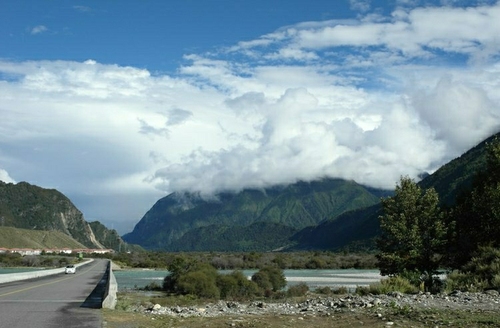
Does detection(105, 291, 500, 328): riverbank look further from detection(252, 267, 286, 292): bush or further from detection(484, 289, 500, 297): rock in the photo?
detection(252, 267, 286, 292): bush

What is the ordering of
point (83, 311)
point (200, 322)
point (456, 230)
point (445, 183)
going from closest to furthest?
point (200, 322), point (83, 311), point (456, 230), point (445, 183)

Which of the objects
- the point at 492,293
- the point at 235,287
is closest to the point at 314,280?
the point at 235,287

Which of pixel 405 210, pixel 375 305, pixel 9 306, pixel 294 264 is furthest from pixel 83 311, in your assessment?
pixel 294 264

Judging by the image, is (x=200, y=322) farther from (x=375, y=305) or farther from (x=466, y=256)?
(x=466, y=256)

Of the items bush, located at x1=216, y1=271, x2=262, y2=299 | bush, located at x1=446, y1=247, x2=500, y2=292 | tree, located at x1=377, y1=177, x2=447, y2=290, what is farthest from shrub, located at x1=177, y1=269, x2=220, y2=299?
bush, located at x1=446, y1=247, x2=500, y2=292

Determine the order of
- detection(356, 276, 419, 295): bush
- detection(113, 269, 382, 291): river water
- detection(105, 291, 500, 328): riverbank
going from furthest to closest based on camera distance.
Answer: detection(113, 269, 382, 291): river water < detection(356, 276, 419, 295): bush < detection(105, 291, 500, 328): riverbank

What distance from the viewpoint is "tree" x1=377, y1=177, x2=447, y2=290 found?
43.4 m

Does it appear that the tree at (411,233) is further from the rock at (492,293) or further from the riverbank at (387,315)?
the riverbank at (387,315)

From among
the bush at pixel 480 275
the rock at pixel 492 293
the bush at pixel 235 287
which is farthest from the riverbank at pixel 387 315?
the bush at pixel 235 287

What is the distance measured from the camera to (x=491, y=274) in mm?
29453

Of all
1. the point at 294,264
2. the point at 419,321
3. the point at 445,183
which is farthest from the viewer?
the point at 445,183

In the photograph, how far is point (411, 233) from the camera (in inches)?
1708

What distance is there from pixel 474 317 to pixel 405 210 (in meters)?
26.1

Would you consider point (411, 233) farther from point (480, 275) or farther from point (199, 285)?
point (199, 285)
